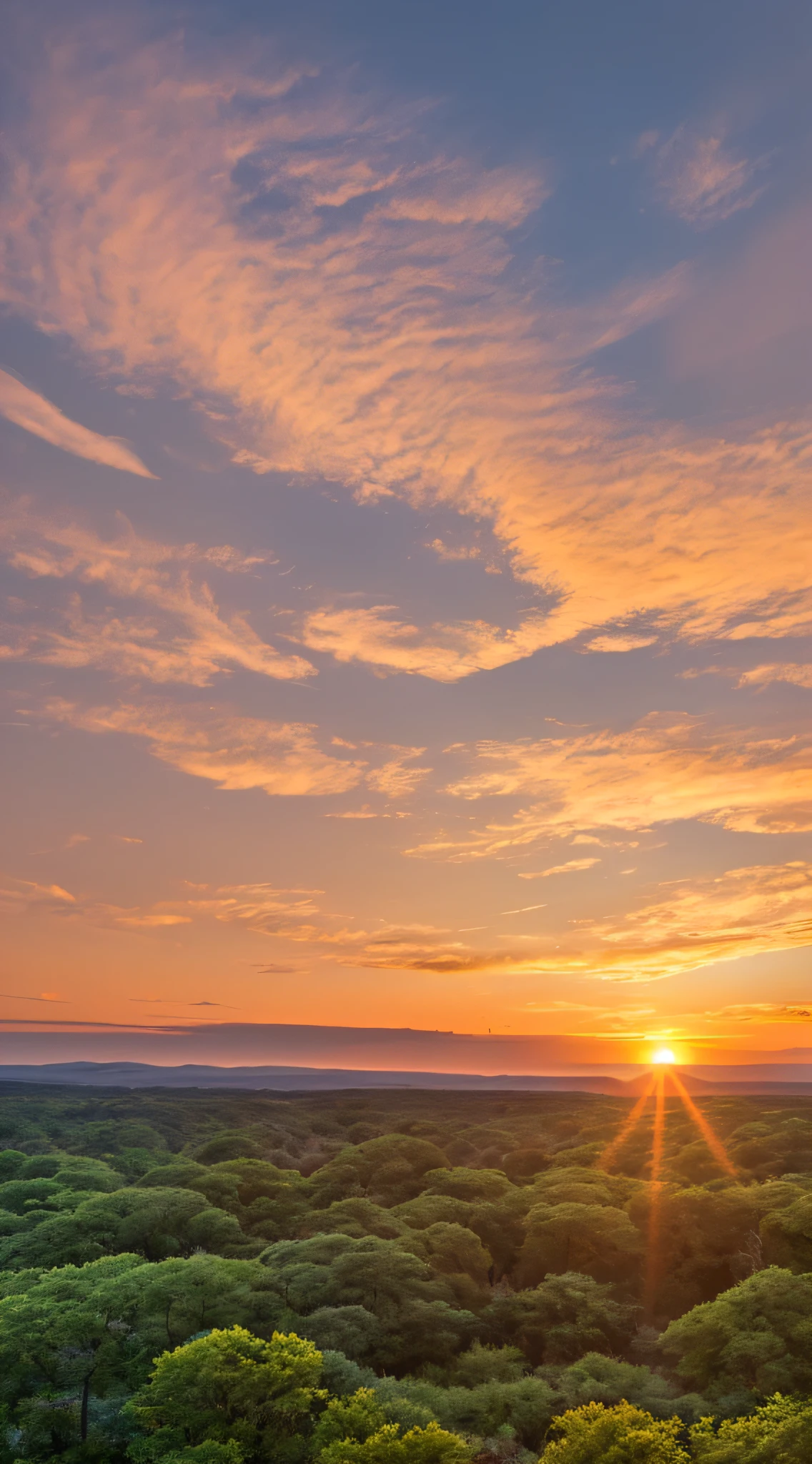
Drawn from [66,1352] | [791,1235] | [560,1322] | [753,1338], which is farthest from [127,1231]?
[791,1235]

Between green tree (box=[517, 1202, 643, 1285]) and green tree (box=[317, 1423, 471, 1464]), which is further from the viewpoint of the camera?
green tree (box=[517, 1202, 643, 1285])

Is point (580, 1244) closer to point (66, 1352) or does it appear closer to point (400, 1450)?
point (66, 1352)

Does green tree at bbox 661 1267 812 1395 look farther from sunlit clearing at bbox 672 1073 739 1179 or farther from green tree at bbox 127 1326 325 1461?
sunlit clearing at bbox 672 1073 739 1179

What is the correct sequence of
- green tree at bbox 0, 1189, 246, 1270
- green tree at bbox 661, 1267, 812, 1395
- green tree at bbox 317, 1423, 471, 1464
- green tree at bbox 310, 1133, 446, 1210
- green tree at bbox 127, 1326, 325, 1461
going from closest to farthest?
green tree at bbox 317, 1423, 471, 1464 < green tree at bbox 127, 1326, 325, 1461 < green tree at bbox 661, 1267, 812, 1395 < green tree at bbox 0, 1189, 246, 1270 < green tree at bbox 310, 1133, 446, 1210

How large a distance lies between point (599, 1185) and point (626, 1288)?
1322 centimetres

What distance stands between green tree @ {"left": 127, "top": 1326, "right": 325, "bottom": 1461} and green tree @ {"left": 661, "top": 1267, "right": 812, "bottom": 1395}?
1024 inches

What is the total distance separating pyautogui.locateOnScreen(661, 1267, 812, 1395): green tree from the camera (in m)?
47.7

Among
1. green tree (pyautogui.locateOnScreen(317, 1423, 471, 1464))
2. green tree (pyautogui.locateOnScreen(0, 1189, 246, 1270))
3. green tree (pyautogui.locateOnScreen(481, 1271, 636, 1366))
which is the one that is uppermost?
green tree (pyautogui.locateOnScreen(317, 1423, 471, 1464))

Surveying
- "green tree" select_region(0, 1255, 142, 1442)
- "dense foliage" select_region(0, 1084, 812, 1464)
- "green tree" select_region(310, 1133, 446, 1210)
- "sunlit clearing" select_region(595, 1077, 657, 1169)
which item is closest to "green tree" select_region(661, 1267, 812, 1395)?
"dense foliage" select_region(0, 1084, 812, 1464)

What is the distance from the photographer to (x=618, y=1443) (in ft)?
113

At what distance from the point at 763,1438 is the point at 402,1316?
29.7 metres

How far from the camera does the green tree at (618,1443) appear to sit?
34188 mm

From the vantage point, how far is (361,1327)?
55875mm

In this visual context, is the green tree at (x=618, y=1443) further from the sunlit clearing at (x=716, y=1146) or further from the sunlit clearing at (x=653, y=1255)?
the sunlit clearing at (x=716, y=1146)
